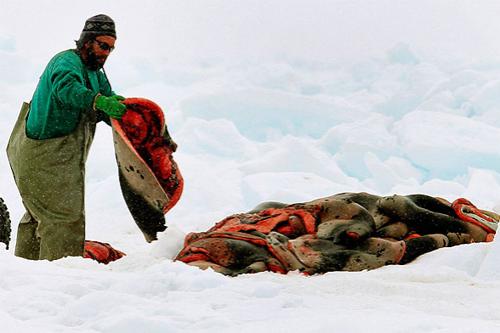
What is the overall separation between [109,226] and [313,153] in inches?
211

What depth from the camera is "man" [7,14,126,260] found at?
440 cm

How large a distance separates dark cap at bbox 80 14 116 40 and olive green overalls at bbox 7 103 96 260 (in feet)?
1.52

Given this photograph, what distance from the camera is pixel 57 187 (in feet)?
14.6

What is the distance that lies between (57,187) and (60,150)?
0.22 metres

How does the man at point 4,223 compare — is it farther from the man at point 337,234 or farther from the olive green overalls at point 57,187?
the man at point 337,234

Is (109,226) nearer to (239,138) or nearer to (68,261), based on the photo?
(68,261)

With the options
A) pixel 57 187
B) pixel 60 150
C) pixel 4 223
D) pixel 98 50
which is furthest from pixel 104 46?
pixel 4 223

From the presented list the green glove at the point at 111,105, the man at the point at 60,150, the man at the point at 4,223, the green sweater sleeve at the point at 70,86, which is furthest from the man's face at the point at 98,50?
the man at the point at 4,223

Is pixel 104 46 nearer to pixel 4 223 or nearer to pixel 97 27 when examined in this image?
pixel 97 27

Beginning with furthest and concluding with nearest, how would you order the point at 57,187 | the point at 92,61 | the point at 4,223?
the point at 4,223 < the point at 92,61 < the point at 57,187

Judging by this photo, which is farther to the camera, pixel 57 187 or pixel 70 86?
pixel 57 187

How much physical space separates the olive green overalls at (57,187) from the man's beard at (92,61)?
29 cm

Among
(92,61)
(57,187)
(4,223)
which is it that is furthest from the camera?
(4,223)

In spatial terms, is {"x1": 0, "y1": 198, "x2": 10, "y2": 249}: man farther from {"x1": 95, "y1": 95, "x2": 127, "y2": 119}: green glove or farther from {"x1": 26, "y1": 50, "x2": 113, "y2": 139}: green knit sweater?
{"x1": 95, "y1": 95, "x2": 127, "y2": 119}: green glove
